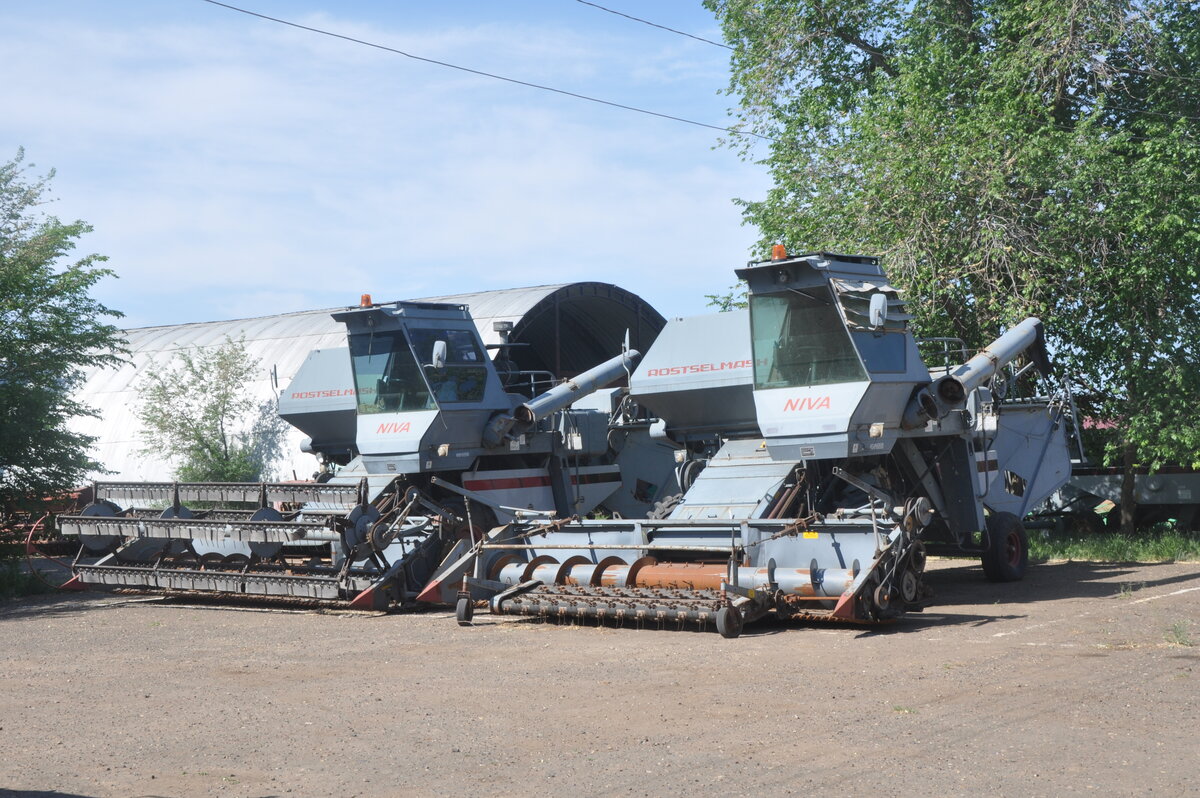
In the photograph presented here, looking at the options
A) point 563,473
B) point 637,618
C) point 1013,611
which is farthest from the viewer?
point 563,473

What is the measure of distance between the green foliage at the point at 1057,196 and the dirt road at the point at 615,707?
660cm

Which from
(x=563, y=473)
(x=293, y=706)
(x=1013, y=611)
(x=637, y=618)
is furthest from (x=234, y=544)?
(x=1013, y=611)

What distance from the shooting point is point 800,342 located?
1340 cm

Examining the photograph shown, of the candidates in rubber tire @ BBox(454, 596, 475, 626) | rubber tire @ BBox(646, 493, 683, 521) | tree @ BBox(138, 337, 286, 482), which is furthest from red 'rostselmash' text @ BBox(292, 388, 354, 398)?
tree @ BBox(138, 337, 286, 482)

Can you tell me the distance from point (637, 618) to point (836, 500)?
10.4ft

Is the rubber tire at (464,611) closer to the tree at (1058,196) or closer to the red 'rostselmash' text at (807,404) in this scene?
the red 'rostselmash' text at (807,404)

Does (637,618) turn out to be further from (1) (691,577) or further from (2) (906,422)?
(2) (906,422)

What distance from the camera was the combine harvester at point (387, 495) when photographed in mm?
14203

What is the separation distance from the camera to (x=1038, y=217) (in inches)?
738

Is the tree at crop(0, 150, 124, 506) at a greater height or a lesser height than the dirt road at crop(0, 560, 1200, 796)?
greater

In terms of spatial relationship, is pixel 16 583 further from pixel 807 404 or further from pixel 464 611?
pixel 807 404

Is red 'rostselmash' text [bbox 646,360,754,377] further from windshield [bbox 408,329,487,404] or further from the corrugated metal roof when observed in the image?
the corrugated metal roof

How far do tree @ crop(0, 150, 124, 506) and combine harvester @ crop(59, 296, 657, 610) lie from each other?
1889 mm

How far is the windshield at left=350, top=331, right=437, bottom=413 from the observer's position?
16.1 metres
